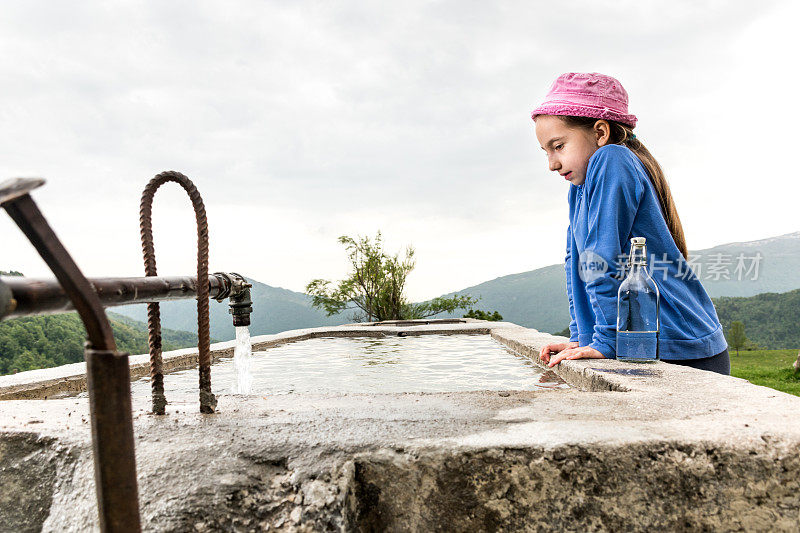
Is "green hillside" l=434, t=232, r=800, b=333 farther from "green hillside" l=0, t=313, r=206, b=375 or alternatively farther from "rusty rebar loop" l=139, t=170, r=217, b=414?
"rusty rebar loop" l=139, t=170, r=217, b=414

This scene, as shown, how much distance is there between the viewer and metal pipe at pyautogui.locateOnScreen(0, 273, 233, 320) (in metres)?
0.69

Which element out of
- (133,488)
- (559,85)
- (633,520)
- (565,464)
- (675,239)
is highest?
(559,85)

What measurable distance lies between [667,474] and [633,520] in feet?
0.39

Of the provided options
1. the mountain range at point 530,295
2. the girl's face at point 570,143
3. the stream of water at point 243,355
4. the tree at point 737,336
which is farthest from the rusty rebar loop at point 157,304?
the mountain range at point 530,295

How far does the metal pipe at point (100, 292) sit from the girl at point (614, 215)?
1590mm

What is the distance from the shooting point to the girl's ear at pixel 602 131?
232 centimetres

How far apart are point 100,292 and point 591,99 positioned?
2.17 meters

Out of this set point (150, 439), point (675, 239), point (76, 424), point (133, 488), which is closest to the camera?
point (133, 488)

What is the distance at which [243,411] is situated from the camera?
1413 mm

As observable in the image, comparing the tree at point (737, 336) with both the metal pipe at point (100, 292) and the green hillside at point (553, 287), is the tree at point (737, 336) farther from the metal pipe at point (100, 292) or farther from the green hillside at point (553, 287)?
the green hillside at point (553, 287)

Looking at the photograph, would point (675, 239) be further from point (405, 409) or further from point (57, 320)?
point (57, 320)

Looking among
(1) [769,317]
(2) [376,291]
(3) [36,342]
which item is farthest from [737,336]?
(3) [36,342]

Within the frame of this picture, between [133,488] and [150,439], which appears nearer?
[133,488]

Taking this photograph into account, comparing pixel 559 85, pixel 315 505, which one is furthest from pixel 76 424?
pixel 559 85
